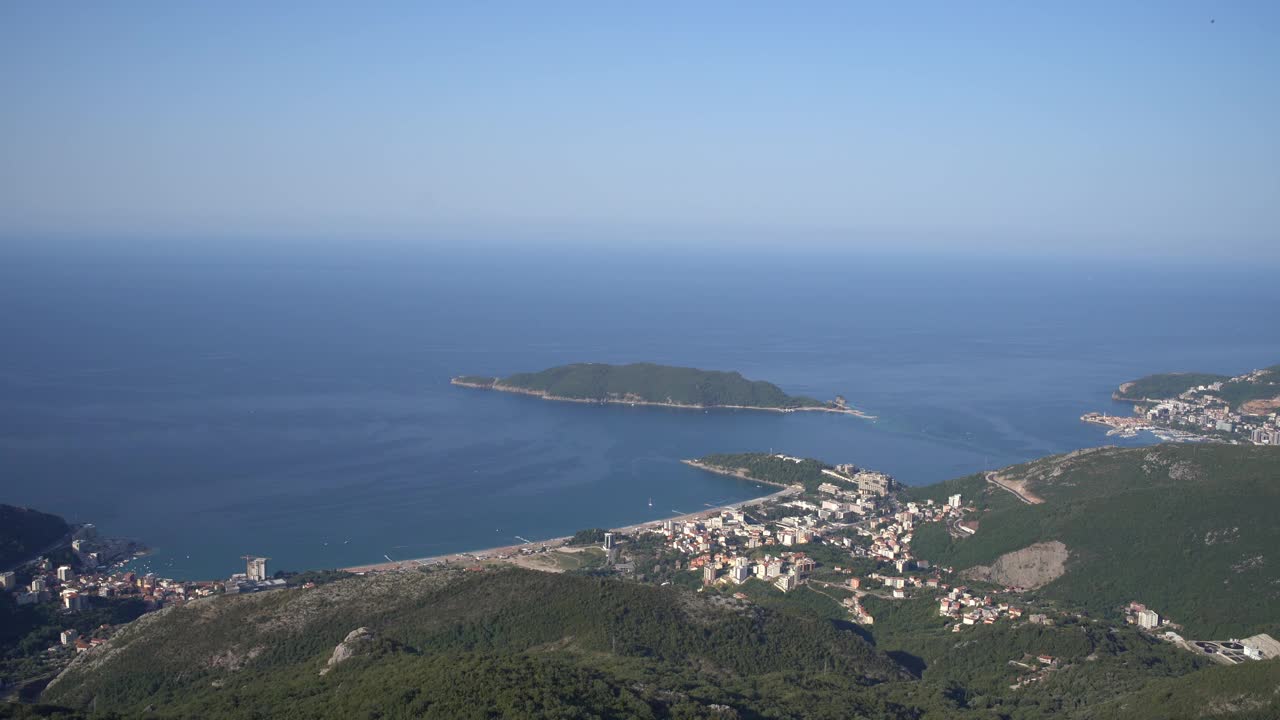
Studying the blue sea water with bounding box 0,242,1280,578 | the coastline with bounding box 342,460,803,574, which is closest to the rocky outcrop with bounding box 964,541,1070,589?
the coastline with bounding box 342,460,803,574

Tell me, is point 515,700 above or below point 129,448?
above

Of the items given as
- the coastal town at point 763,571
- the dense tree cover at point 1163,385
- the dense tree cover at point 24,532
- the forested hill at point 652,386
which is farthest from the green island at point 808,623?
the dense tree cover at point 1163,385

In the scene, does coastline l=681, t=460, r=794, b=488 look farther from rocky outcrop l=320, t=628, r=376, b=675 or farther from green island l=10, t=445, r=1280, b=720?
rocky outcrop l=320, t=628, r=376, b=675

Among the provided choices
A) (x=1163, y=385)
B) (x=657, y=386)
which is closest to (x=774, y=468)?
(x=657, y=386)

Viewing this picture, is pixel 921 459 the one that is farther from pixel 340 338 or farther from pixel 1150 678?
pixel 340 338

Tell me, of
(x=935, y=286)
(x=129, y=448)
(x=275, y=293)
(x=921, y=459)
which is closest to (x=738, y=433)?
(x=921, y=459)
